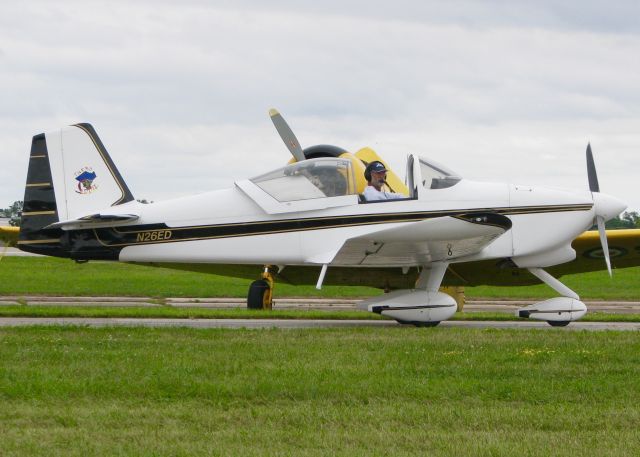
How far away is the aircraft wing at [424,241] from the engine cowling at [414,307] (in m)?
0.65

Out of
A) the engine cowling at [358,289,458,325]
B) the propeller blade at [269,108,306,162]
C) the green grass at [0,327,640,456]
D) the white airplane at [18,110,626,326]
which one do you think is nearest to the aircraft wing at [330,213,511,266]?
the white airplane at [18,110,626,326]

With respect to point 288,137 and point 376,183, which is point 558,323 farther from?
point 288,137

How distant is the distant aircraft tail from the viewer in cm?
1521

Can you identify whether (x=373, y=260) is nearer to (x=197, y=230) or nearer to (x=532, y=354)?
(x=197, y=230)

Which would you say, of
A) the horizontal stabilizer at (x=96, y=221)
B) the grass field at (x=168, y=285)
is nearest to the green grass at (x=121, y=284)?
the grass field at (x=168, y=285)

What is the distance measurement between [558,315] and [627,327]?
1.18m

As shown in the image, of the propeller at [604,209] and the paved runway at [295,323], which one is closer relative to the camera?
the paved runway at [295,323]

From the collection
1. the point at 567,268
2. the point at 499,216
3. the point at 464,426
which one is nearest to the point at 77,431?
the point at 464,426

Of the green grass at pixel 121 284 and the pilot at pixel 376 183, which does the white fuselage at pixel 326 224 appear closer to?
the pilot at pixel 376 183

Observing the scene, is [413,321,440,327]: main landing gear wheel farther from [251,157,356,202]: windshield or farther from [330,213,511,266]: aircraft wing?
[251,157,356,202]: windshield

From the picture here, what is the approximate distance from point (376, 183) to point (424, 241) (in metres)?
1.39

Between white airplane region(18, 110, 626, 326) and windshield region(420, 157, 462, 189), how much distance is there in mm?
17

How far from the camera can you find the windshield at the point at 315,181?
14.4m

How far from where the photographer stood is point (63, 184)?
1536 cm
